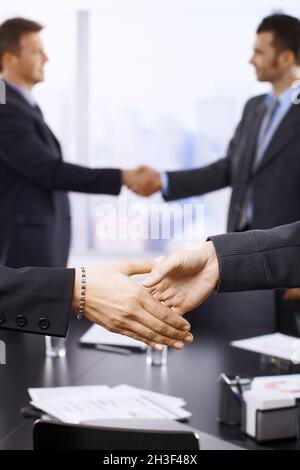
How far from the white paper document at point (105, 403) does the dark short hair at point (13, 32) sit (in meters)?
2.14

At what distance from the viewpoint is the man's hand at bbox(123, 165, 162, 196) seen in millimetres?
3340

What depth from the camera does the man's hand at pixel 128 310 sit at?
48.8 inches

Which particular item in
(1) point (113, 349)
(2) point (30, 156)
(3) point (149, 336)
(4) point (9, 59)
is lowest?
(1) point (113, 349)

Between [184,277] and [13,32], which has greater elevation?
[13,32]

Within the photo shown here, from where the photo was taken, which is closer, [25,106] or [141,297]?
[141,297]

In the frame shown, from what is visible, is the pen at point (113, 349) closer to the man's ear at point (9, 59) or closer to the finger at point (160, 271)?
the finger at point (160, 271)

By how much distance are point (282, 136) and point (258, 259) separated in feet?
5.31

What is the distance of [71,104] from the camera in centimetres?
425

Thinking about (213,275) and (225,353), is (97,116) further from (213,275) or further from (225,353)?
(213,275)

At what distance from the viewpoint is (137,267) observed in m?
1.31

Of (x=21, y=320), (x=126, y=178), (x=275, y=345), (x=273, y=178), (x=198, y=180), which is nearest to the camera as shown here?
(x=21, y=320)

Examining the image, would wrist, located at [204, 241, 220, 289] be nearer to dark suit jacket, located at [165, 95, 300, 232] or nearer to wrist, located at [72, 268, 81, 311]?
wrist, located at [72, 268, 81, 311]

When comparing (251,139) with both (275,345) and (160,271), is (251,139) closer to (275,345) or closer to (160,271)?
(275,345)

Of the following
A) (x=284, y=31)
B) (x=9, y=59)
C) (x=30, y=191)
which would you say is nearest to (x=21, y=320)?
(x=30, y=191)
